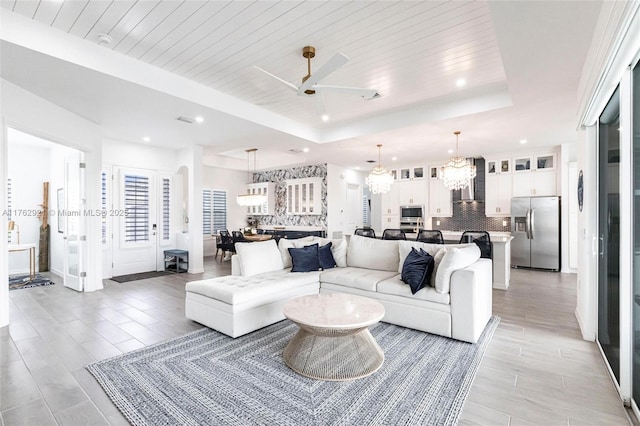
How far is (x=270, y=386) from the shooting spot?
7.49 ft

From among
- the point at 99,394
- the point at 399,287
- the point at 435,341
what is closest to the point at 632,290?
the point at 435,341

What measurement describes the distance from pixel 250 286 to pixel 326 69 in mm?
2323

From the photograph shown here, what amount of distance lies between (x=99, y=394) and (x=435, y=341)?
2.85m

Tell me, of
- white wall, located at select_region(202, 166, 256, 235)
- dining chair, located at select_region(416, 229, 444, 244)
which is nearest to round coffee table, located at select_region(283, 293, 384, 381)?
dining chair, located at select_region(416, 229, 444, 244)

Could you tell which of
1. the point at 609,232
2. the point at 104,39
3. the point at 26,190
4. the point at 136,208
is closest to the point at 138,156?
the point at 136,208

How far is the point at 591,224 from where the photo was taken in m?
3.07

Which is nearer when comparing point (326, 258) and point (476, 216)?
point (326, 258)

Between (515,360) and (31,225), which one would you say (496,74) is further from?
(31,225)

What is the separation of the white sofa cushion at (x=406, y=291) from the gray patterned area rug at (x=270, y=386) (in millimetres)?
409

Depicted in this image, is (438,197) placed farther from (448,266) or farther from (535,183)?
(448,266)

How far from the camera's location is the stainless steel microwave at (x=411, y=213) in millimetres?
8516

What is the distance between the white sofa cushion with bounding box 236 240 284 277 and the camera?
4078 millimetres

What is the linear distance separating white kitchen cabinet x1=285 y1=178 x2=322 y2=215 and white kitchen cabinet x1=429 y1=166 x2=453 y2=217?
9.94 ft

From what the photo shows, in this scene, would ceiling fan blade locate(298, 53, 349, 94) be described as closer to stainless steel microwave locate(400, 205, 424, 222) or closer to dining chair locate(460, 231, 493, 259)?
dining chair locate(460, 231, 493, 259)
